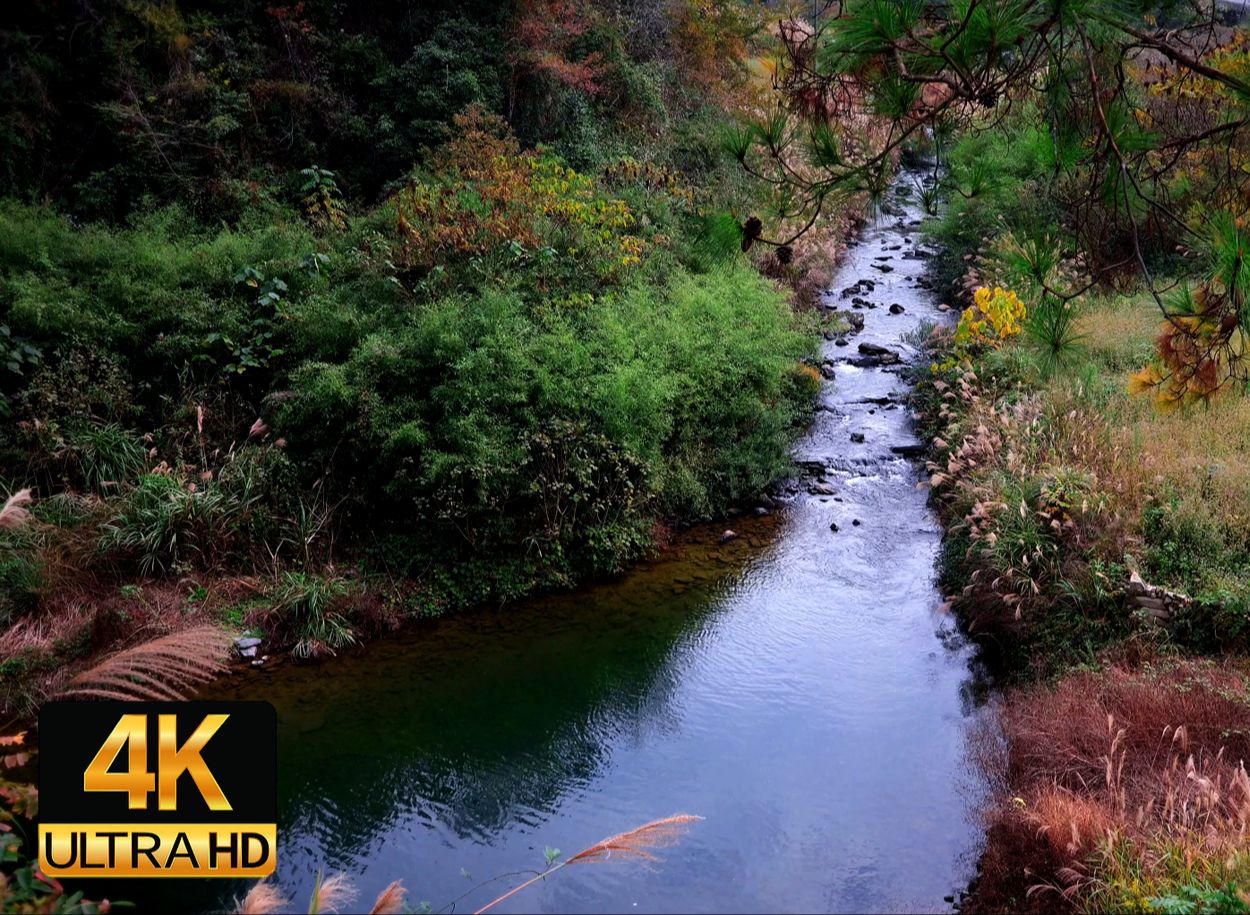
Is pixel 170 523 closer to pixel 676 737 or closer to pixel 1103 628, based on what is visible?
pixel 676 737

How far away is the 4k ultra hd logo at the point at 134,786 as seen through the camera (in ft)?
12.0

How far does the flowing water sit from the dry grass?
0.38 m

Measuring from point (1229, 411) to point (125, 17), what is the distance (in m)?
12.8

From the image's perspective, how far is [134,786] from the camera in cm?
365

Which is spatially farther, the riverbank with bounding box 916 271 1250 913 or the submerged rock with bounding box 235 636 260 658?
the submerged rock with bounding box 235 636 260 658

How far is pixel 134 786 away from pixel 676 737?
3728mm

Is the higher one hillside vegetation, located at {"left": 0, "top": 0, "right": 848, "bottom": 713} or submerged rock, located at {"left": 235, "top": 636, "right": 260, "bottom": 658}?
hillside vegetation, located at {"left": 0, "top": 0, "right": 848, "bottom": 713}

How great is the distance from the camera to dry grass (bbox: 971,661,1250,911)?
4359mm

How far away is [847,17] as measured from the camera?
3994 millimetres

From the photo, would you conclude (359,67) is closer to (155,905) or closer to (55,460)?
(55,460)

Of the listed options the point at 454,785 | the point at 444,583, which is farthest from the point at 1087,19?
the point at 444,583

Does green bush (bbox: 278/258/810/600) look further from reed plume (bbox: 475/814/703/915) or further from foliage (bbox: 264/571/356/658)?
reed plume (bbox: 475/814/703/915)

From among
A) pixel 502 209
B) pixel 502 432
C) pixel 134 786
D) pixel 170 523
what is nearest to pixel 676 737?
pixel 502 432

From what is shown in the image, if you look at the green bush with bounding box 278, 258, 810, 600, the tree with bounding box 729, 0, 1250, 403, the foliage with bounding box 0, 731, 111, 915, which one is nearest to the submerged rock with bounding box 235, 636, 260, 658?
the green bush with bounding box 278, 258, 810, 600
